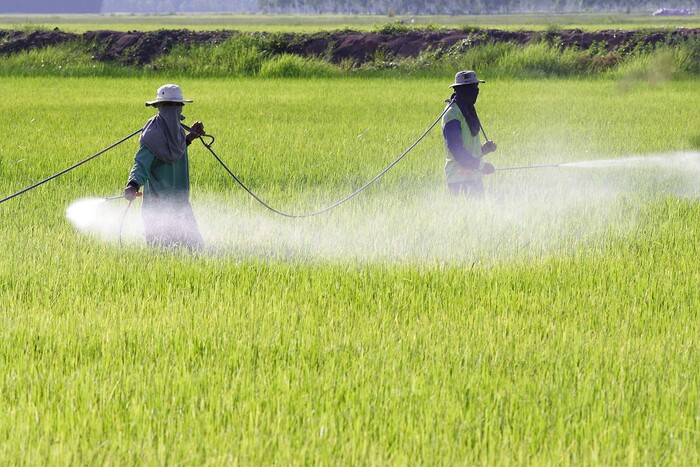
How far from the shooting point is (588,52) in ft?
76.3

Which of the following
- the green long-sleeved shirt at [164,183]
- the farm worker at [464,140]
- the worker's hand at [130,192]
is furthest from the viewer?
the farm worker at [464,140]

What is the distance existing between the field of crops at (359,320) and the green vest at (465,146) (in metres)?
0.17

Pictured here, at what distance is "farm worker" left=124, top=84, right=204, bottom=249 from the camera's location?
5449mm

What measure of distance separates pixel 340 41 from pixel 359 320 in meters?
23.5

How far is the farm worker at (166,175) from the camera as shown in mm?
5449

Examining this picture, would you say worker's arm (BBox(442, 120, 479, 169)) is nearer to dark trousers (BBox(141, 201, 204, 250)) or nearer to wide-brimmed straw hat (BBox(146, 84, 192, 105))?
dark trousers (BBox(141, 201, 204, 250))

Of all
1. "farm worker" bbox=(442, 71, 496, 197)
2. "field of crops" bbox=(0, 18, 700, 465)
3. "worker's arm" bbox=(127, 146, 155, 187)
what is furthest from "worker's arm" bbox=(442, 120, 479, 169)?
"worker's arm" bbox=(127, 146, 155, 187)

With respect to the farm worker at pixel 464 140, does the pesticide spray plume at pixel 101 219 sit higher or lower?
lower

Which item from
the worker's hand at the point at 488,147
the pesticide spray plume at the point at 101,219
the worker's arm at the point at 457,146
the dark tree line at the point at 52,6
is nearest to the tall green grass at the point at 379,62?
the worker's hand at the point at 488,147

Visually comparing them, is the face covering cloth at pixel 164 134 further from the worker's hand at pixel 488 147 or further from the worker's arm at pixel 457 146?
the worker's hand at pixel 488 147

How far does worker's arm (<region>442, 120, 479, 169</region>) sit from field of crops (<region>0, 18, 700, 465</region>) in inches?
11.8

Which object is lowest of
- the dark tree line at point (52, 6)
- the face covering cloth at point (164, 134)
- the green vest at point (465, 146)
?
the dark tree line at point (52, 6)

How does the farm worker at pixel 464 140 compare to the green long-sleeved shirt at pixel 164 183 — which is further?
the farm worker at pixel 464 140

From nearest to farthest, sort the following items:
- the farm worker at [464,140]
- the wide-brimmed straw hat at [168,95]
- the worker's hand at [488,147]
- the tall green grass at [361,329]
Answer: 1. the tall green grass at [361,329]
2. the wide-brimmed straw hat at [168,95]
3. the farm worker at [464,140]
4. the worker's hand at [488,147]
